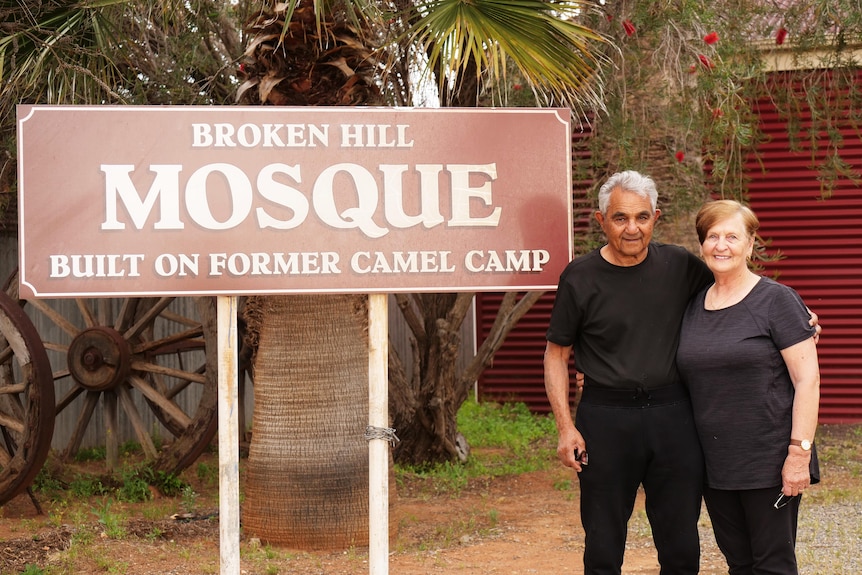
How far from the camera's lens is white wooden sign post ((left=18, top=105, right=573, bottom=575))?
401 centimetres

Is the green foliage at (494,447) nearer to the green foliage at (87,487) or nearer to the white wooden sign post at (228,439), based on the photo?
the green foliage at (87,487)

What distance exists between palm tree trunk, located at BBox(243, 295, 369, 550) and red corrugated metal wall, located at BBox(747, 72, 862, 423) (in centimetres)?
696

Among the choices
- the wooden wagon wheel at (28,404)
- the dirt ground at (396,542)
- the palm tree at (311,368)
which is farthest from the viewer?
the wooden wagon wheel at (28,404)

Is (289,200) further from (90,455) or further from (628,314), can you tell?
(90,455)

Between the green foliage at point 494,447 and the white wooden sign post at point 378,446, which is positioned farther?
the green foliage at point 494,447

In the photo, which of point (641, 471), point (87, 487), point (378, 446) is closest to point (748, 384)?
point (641, 471)

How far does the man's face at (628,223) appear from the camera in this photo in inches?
153

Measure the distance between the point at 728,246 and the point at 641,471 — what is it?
0.94m

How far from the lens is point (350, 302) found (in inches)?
251

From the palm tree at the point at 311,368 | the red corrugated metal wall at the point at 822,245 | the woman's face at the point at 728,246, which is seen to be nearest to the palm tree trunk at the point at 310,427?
the palm tree at the point at 311,368

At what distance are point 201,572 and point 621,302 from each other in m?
3.13

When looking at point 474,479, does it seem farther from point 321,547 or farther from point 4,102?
point 4,102

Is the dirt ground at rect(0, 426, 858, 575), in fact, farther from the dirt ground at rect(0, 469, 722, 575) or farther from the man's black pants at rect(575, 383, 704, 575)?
the man's black pants at rect(575, 383, 704, 575)

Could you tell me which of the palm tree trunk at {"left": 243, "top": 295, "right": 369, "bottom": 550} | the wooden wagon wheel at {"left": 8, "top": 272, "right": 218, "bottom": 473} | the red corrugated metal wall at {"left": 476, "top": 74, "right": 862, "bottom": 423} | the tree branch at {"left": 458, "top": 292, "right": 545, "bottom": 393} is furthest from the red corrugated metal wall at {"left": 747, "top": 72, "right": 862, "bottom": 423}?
the palm tree trunk at {"left": 243, "top": 295, "right": 369, "bottom": 550}
